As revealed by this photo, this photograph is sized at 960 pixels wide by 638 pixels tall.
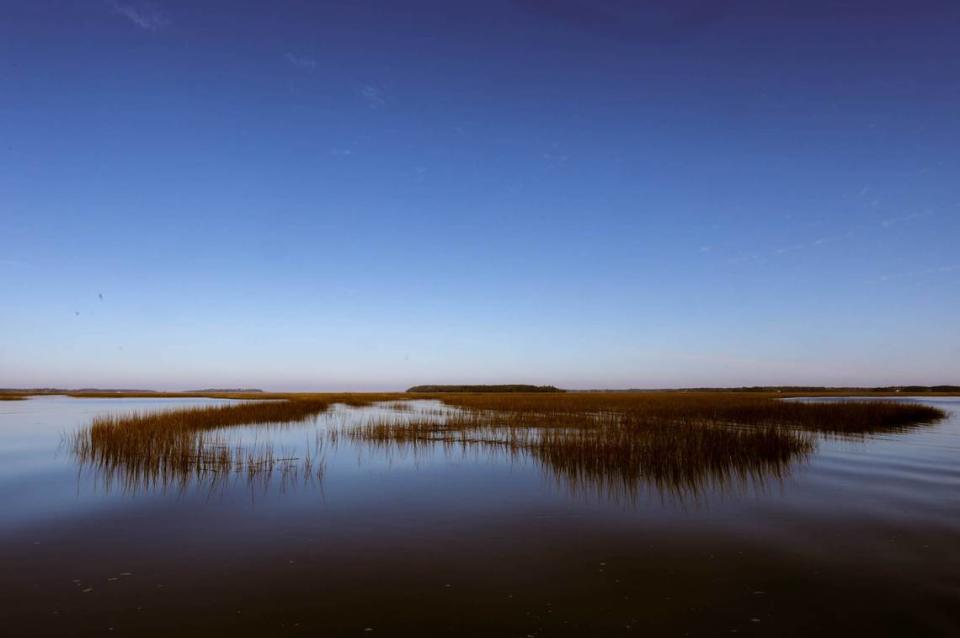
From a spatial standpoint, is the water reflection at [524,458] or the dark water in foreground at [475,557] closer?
the dark water in foreground at [475,557]

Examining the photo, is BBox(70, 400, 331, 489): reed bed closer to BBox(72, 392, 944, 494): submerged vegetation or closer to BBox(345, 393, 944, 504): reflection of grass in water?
BBox(72, 392, 944, 494): submerged vegetation

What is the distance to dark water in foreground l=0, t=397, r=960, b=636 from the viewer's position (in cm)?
508

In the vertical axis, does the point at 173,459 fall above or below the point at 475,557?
above

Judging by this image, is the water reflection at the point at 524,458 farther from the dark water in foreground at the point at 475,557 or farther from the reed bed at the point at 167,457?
the dark water in foreground at the point at 475,557

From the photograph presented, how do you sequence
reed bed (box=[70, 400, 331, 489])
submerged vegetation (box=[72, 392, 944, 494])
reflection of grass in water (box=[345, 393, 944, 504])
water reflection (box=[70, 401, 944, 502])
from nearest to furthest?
water reflection (box=[70, 401, 944, 502])
reflection of grass in water (box=[345, 393, 944, 504])
submerged vegetation (box=[72, 392, 944, 494])
reed bed (box=[70, 400, 331, 489])

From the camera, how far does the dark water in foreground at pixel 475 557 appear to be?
5082 millimetres

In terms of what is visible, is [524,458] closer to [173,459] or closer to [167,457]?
[173,459]

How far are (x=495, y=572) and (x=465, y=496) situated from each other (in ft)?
13.8

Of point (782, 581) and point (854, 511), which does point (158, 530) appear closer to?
point (782, 581)

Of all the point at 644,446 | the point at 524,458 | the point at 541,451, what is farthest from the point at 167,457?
the point at 644,446

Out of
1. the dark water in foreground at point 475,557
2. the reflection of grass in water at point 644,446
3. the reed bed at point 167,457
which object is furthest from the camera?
the reed bed at point 167,457

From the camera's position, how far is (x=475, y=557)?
687 centimetres

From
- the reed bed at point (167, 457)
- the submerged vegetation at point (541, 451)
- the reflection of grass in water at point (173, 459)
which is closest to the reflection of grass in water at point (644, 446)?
the submerged vegetation at point (541, 451)

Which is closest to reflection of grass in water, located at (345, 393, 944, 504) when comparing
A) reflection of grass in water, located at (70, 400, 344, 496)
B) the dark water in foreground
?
the dark water in foreground
